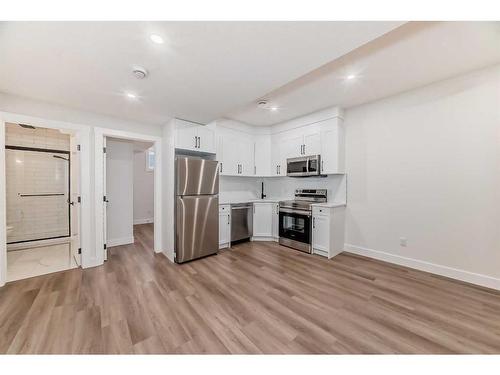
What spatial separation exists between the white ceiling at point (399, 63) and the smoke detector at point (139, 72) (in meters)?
1.83

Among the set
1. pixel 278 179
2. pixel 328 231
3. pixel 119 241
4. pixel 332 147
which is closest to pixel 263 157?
pixel 278 179

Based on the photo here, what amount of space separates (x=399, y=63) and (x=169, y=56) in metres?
2.55

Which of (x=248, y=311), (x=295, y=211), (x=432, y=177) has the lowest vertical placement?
(x=248, y=311)

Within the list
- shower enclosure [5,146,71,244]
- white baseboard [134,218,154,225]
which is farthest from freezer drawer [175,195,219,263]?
white baseboard [134,218,154,225]

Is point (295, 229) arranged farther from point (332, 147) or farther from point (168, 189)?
point (168, 189)

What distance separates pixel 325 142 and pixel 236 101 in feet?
6.40

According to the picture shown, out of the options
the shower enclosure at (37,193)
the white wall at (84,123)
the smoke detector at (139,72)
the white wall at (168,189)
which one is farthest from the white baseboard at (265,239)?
the shower enclosure at (37,193)

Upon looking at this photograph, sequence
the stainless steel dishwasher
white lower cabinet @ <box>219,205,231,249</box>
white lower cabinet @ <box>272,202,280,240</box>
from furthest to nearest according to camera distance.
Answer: white lower cabinet @ <box>272,202,280,240</box>
the stainless steel dishwasher
white lower cabinet @ <box>219,205,231,249</box>

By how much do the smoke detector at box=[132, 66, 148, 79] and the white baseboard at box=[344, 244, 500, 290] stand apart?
4.19 metres

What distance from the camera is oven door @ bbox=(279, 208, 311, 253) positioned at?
378 centimetres

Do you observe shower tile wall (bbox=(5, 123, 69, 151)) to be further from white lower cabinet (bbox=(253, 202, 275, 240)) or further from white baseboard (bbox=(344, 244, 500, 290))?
white baseboard (bbox=(344, 244, 500, 290))

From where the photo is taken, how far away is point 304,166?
13.2 ft

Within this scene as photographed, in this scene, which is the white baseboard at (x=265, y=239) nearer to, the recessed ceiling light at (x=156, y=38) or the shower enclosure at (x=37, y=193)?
the recessed ceiling light at (x=156, y=38)
